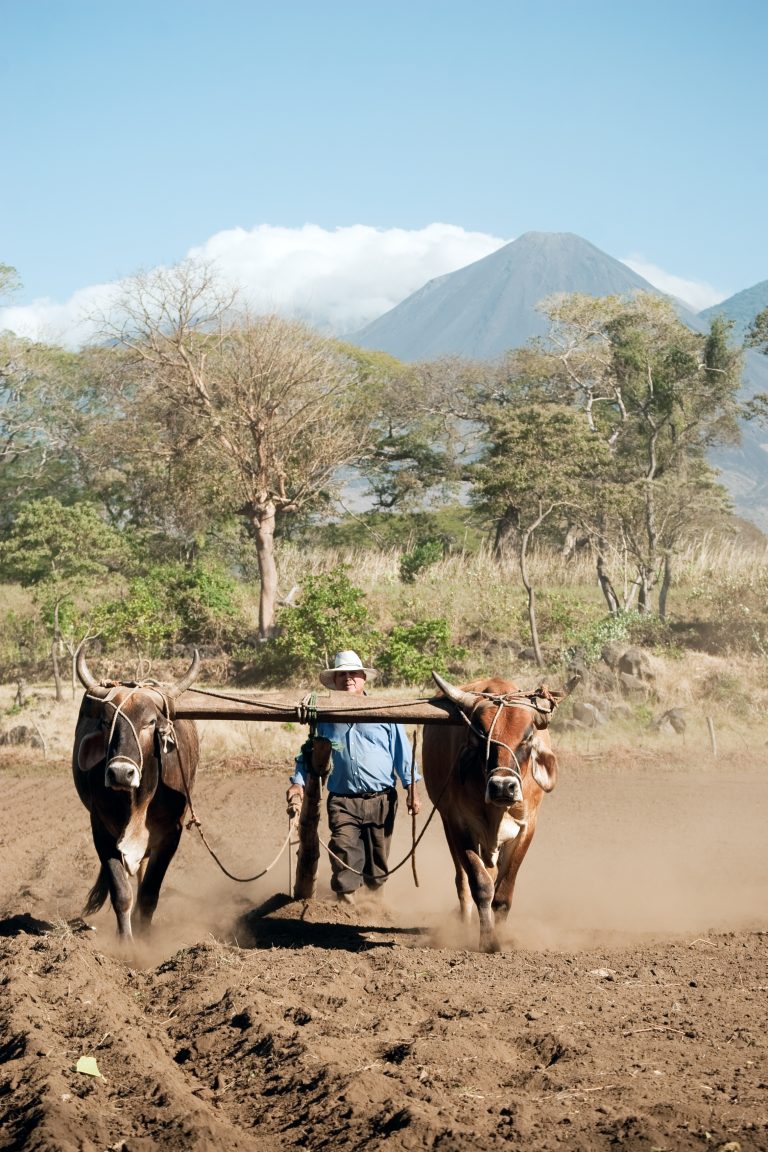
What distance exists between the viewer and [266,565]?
2544 centimetres

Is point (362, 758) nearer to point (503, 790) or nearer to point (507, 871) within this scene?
point (507, 871)

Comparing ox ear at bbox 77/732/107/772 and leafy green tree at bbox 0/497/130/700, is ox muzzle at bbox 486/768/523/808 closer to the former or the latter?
ox ear at bbox 77/732/107/772

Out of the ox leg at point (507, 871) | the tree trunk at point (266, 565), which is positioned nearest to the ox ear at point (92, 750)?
the ox leg at point (507, 871)

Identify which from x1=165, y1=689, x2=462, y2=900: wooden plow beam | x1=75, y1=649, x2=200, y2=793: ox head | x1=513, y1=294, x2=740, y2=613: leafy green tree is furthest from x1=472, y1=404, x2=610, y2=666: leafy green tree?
x1=75, y1=649, x2=200, y2=793: ox head

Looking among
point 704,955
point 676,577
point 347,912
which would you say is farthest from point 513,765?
point 676,577

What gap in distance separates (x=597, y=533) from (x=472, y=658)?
5297 mm

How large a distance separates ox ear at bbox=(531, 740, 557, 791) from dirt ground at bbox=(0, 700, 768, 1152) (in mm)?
1097

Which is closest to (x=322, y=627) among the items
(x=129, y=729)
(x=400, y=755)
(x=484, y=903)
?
(x=400, y=755)

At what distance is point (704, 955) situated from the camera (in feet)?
25.8

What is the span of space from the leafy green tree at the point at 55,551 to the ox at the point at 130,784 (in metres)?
15.9

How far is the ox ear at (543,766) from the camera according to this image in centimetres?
823

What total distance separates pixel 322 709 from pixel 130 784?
137 cm

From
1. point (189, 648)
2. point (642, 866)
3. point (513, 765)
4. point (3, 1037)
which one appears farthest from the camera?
point (189, 648)

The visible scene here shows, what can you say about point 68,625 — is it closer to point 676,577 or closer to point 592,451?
point 592,451
